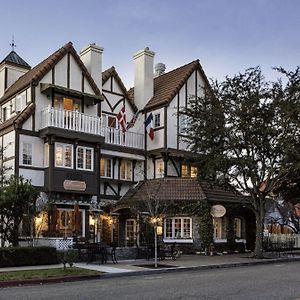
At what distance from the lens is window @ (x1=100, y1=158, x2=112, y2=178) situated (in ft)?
107

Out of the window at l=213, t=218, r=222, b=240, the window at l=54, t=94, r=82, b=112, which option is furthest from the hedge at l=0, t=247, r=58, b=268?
the window at l=213, t=218, r=222, b=240

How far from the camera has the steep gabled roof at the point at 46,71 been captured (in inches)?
1156

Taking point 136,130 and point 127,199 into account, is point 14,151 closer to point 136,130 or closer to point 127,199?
point 127,199

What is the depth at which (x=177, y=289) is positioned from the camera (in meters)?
13.8

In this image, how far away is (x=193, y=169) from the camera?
117ft

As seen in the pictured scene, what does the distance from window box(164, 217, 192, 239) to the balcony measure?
5.94 meters

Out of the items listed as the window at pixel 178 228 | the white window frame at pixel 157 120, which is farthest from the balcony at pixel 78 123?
the window at pixel 178 228

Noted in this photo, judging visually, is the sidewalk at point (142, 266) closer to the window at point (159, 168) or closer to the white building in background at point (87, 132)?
the white building in background at point (87, 132)

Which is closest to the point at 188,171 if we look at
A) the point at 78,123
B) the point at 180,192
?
the point at 180,192

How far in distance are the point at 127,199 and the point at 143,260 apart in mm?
7289

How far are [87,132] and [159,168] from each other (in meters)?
6.52

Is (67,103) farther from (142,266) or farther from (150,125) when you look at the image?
(142,266)

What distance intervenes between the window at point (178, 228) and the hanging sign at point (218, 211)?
1.44 meters

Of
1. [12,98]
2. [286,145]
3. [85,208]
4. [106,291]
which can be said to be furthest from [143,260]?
[12,98]
